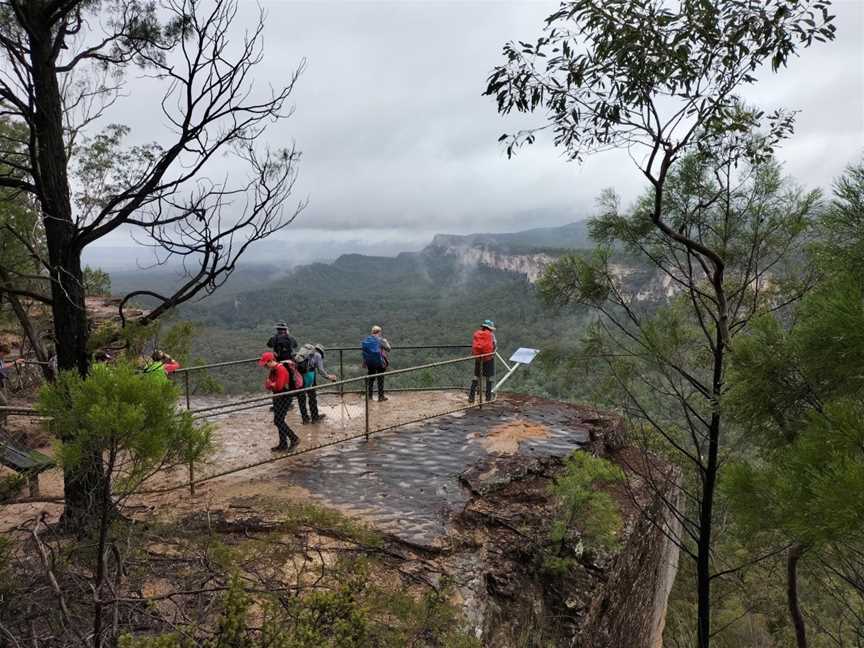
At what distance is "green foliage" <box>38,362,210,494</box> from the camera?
2.15 metres

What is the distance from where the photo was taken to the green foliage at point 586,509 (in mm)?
6051

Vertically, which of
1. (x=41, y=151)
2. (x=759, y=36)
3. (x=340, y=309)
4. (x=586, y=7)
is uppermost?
(x=586, y=7)

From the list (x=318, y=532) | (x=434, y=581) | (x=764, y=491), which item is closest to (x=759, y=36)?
(x=764, y=491)

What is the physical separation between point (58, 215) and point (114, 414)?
3190 millimetres

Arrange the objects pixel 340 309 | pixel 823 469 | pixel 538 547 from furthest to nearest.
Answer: pixel 340 309
pixel 538 547
pixel 823 469

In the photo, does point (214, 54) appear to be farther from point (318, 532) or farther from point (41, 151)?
point (318, 532)

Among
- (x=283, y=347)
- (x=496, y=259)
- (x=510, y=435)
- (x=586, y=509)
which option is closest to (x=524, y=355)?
(x=510, y=435)

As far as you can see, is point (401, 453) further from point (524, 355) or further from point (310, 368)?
point (524, 355)

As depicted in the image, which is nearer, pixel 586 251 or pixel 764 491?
pixel 764 491

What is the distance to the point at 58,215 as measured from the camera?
14.1 ft

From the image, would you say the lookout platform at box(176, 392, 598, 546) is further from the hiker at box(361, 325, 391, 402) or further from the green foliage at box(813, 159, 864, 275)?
the green foliage at box(813, 159, 864, 275)

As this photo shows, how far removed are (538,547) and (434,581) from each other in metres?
1.85

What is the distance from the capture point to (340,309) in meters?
88.8

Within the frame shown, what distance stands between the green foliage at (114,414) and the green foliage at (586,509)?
4.99 metres
